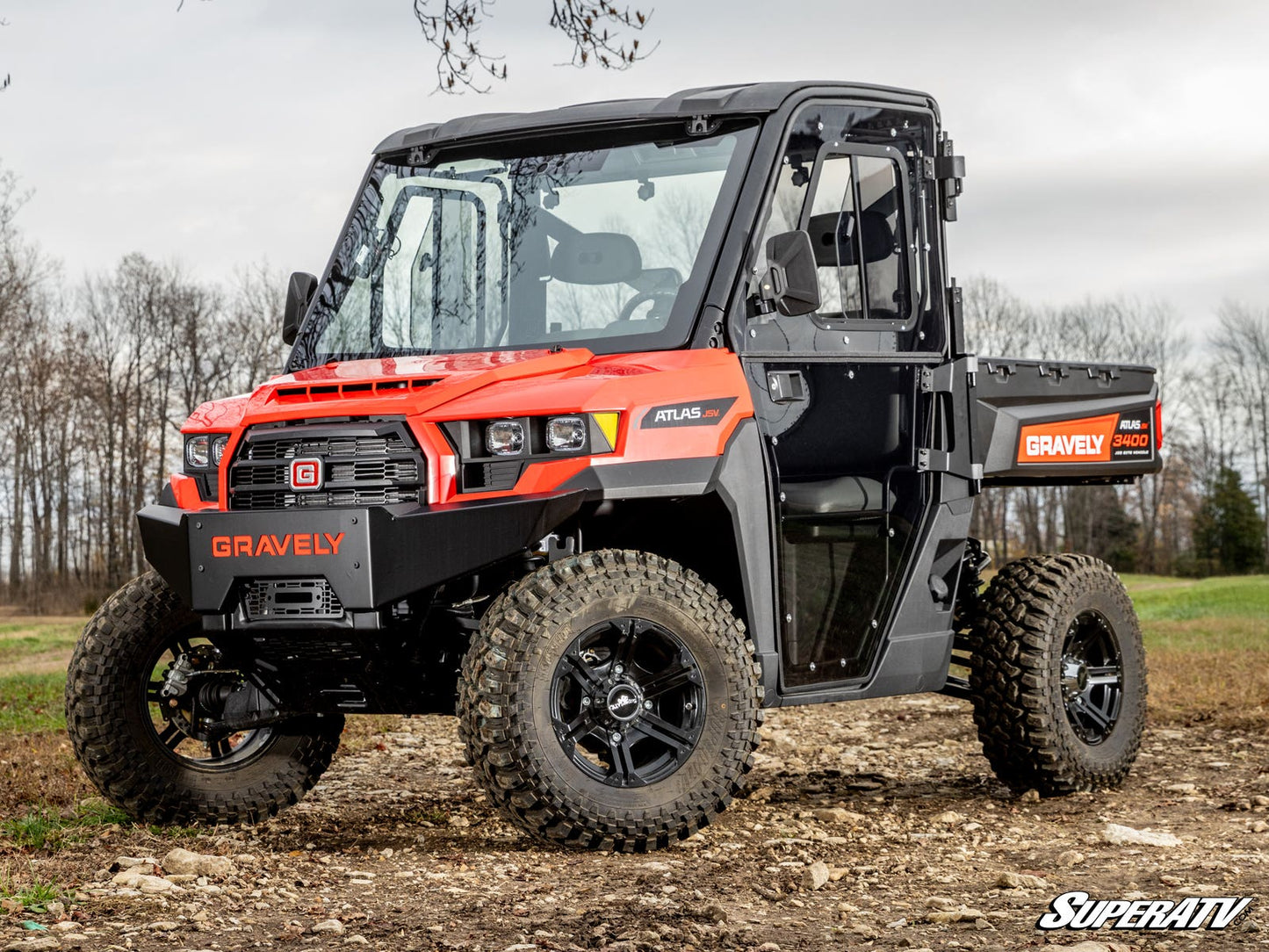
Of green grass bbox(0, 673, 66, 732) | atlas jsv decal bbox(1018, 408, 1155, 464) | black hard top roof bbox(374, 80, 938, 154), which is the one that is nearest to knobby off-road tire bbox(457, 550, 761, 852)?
black hard top roof bbox(374, 80, 938, 154)

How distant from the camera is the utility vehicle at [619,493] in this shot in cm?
535

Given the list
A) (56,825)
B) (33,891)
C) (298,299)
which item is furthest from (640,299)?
(56,825)

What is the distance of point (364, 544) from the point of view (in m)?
5.17

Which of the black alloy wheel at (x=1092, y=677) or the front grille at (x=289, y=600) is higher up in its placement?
the front grille at (x=289, y=600)

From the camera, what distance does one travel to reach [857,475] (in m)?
6.58

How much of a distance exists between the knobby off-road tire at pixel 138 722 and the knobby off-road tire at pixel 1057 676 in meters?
3.15

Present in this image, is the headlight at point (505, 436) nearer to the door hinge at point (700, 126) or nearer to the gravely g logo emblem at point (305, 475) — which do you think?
the gravely g logo emblem at point (305, 475)

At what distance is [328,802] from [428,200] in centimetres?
282

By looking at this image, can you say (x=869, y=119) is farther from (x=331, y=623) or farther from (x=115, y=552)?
(x=115, y=552)

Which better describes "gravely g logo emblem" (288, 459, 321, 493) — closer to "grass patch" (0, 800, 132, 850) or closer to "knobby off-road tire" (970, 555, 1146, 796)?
"grass patch" (0, 800, 132, 850)

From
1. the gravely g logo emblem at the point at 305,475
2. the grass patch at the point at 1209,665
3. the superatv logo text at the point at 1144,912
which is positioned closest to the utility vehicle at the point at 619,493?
the gravely g logo emblem at the point at 305,475

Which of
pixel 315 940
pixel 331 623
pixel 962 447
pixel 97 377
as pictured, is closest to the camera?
pixel 315 940

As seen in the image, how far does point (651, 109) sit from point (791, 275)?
0.99m

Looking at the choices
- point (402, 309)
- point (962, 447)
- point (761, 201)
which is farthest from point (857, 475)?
point (402, 309)
